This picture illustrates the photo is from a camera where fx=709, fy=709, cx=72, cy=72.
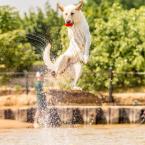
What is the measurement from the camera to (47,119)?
18578 millimetres

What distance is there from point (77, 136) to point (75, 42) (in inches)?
227

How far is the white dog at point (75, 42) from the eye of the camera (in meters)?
9.23

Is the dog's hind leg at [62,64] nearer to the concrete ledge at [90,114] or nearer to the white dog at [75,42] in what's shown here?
the white dog at [75,42]

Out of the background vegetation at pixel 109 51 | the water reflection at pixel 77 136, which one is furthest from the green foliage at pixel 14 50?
the water reflection at pixel 77 136

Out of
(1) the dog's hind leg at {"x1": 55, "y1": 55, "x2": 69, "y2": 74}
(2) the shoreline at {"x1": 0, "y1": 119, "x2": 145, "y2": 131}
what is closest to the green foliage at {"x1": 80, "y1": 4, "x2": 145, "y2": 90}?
(2) the shoreline at {"x1": 0, "y1": 119, "x2": 145, "y2": 131}

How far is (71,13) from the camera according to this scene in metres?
9.23

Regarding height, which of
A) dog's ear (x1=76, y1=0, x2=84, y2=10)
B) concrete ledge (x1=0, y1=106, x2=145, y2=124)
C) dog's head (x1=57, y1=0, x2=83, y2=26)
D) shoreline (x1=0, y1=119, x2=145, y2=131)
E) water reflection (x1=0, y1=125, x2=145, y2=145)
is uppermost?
dog's ear (x1=76, y1=0, x2=84, y2=10)

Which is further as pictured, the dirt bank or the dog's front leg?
the dirt bank

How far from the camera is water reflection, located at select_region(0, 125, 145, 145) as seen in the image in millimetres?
13570

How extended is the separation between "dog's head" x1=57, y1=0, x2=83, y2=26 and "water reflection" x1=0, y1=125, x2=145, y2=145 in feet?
14.2

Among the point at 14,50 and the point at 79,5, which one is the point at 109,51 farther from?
the point at 79,5

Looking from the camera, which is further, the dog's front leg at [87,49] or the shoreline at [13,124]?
the shoreline at [13,124]

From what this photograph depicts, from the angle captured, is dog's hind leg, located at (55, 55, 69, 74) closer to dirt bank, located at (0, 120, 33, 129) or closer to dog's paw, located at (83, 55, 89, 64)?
dog's paw, located at (83, 55, 89, 64)

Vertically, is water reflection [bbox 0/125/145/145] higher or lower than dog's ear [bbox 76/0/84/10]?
lower
